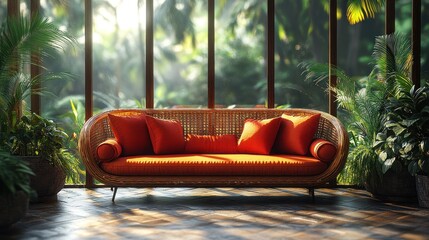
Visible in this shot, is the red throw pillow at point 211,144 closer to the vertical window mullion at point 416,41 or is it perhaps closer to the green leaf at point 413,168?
the green leaf at point 413,168

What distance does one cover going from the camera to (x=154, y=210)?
4840 millimetres

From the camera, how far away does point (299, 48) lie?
6969mm

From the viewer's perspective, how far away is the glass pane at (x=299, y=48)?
20.5 feet

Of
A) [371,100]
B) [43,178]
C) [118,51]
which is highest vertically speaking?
[118,51]

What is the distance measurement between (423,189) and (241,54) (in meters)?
4.11

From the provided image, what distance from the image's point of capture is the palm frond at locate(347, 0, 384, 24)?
5.81 meters

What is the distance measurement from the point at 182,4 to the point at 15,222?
132 inches

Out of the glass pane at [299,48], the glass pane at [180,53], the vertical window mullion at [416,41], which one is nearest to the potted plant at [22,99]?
the glass pane at [180,53]

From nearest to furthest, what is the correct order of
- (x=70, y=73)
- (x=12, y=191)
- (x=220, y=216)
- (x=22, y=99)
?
(x=12, y=191), (x=220, y=216), (x=22, y=99), (x=70, y=73)

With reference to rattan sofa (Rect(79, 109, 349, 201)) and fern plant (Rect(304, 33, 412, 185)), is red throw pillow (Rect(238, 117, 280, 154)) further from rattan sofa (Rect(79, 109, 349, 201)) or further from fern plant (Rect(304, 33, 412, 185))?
fern plant (Rect(304, 33, 412, 185))

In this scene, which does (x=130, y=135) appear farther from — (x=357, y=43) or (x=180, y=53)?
(x=180, y=53)

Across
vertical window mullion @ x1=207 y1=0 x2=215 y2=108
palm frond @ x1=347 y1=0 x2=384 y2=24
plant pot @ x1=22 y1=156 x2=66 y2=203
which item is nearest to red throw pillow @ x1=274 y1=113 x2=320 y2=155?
vertical window mullion @ x1=207 y1=0 x2=215 y2=108

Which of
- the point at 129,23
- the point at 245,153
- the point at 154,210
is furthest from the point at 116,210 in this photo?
the point at 129,23

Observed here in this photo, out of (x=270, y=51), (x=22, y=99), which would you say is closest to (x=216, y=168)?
(x=270, y=51)
